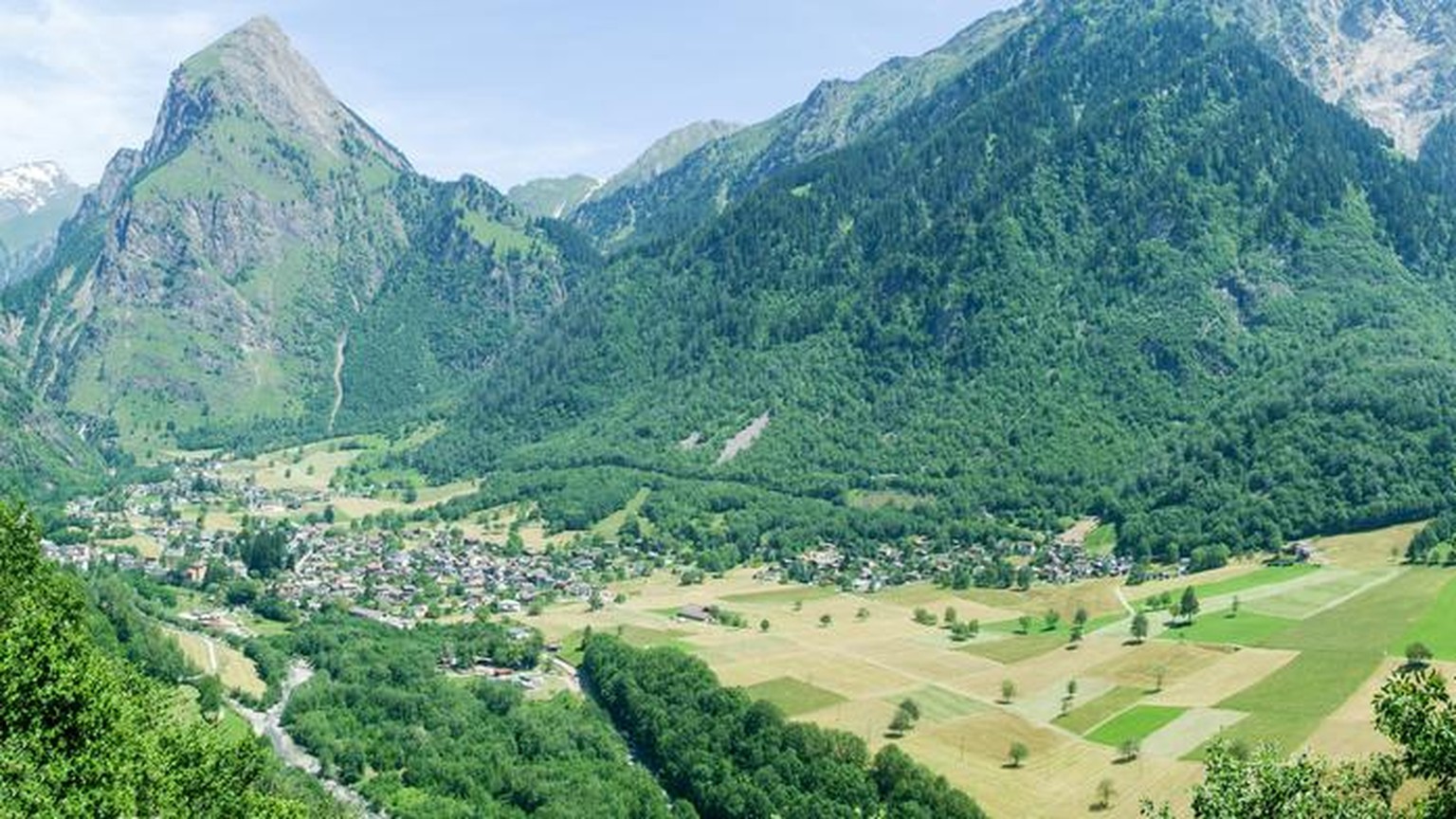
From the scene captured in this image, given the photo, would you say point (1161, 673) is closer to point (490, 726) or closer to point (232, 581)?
point (490, 726)

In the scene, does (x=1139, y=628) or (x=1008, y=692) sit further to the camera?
(x=1139, y=628)

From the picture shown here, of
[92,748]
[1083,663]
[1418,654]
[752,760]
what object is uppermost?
[92,748]

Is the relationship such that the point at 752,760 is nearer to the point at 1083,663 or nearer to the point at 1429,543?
the point at 1083,663

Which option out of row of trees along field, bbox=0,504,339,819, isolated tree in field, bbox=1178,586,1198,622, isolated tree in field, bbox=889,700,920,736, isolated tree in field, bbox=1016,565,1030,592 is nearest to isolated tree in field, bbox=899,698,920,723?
isolated tree in field, bbox=889,700,920,736

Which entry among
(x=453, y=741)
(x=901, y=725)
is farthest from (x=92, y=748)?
(x=901, y=725)

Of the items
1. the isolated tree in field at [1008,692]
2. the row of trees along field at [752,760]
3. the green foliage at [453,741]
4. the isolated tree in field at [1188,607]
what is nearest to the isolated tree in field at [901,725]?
the row of trees along field at [752,760]

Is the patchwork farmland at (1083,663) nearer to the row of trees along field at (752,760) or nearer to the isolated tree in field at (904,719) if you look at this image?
the isolated tree in field at (904,719)

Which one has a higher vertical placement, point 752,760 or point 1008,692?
point 752,760

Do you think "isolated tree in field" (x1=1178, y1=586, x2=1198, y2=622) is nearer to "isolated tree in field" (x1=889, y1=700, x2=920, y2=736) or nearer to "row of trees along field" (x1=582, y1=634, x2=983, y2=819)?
"isolated tree in field" (x1=889, y1=700, x2=920, y2=736)

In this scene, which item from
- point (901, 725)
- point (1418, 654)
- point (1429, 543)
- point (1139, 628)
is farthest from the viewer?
point (1429, 543)
